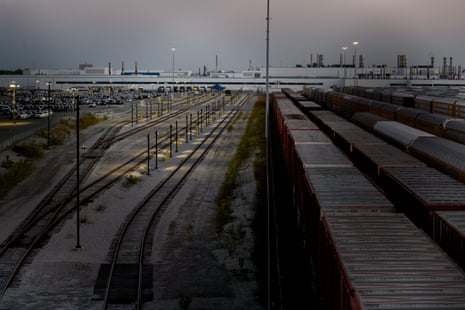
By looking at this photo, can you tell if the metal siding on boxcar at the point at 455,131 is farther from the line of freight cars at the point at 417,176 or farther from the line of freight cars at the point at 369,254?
the line of freight cars at the point at 369,254

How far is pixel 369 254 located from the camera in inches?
355

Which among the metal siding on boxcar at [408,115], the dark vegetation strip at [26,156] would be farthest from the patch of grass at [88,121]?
the metal siding on boxcar at [408,115]

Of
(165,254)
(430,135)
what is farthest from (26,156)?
(430,135)

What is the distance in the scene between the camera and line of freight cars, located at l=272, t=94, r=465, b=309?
7.34 meters

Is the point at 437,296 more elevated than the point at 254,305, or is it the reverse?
the point at 437,296

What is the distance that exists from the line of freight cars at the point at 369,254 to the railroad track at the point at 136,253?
4.91 m

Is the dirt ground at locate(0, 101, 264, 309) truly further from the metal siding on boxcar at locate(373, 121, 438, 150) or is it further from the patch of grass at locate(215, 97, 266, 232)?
the metal siding on boxcar at locate(373, 121, 438, 150)

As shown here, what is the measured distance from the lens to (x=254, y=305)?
1438 centimetres

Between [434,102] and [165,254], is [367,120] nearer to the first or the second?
[434,102]

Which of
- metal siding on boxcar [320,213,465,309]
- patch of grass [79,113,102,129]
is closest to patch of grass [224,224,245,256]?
metal siding on boxcar [320,213,465,309]

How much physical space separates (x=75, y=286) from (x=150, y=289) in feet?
6.90

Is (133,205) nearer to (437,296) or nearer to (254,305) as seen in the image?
(254,305)

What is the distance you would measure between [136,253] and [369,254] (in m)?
11.3

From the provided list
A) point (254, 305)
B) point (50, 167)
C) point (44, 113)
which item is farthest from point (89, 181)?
point (44, 113)
